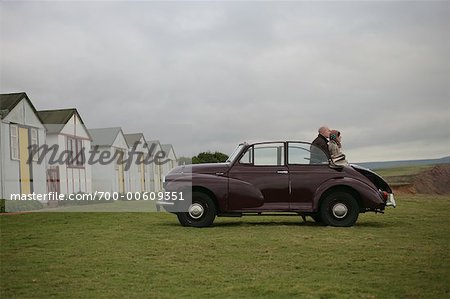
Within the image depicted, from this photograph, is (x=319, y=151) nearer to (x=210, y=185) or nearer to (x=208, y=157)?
(x=210, y=185)

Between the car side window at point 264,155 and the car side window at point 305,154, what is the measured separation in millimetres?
242

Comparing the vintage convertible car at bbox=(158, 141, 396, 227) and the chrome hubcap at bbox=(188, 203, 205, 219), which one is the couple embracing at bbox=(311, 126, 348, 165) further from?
the chrome hubcap at bbox=(188, 203, 205, 219)

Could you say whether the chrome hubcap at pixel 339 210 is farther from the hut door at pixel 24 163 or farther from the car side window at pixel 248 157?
the hut door at pixel 24 163

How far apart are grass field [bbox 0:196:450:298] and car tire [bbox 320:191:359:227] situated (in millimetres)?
276

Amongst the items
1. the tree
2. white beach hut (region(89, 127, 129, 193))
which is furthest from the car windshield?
white beach hut (region(89, 127, 129, 193))

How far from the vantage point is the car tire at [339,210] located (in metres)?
12.5

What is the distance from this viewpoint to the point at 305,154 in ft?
42.2

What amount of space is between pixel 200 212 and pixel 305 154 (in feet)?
9.45

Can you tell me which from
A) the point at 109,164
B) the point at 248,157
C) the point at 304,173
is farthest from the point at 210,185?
the point at 109,164

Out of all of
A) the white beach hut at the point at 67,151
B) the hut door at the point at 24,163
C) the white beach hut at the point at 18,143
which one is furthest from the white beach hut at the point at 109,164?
the hut door at the point at 24,163

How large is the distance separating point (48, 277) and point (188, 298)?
2198 millimetres

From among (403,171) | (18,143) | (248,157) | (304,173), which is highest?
(18,143)

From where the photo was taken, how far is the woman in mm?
12961

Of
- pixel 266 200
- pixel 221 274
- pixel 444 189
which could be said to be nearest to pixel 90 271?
pixel 221 274
